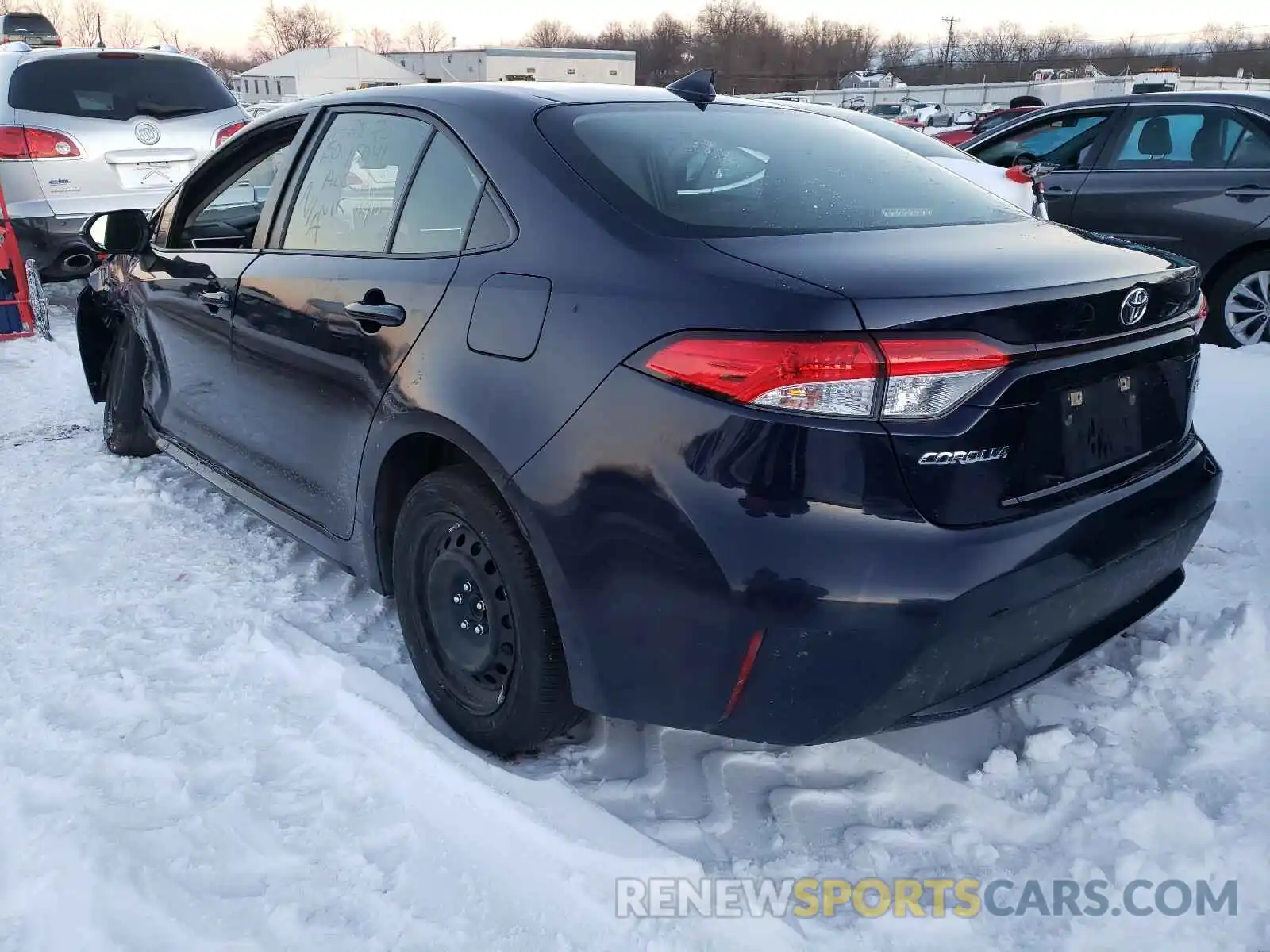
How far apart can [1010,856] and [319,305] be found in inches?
89.3

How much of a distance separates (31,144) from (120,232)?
4.15 metres

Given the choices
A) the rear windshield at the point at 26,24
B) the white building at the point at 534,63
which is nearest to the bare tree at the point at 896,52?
the white building at the point at 534,63

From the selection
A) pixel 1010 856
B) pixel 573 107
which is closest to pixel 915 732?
pixel 1010 856

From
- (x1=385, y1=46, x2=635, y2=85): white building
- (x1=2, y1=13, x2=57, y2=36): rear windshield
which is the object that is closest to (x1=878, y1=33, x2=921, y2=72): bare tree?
(x1=385, y1=46, x2=635, y2=85): white building

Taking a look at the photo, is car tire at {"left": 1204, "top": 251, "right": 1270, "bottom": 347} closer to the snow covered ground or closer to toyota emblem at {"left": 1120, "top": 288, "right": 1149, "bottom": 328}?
the snow covered ground

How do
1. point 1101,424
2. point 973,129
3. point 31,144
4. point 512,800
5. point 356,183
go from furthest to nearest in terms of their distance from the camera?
1. point 973,129
2. point 31,144
3. point 356,183
4. point 512,800
5. point 1101,424

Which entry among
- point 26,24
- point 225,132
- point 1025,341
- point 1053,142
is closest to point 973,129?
point 1053,142

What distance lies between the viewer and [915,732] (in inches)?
102

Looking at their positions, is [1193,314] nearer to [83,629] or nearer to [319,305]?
[319,305]

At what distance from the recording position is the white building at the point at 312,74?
64312mm

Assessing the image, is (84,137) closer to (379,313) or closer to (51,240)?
(51,240)

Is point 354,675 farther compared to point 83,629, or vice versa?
point 83,629

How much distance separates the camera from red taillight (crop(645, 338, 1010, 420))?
177cm

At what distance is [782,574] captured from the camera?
180 cm
